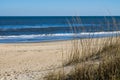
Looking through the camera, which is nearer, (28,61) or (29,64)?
(29,64)

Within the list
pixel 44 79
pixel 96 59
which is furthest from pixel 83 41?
pixel 44 79

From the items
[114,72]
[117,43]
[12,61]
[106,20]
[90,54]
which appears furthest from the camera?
[12,61]

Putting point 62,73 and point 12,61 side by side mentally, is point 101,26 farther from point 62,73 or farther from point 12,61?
point 12,61

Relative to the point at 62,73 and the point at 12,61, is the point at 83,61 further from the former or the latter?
the point at 12,61

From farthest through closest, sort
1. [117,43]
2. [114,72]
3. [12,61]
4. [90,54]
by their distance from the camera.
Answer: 1. [12,61]
2. [90,54]
3. [117,43]
4. [114,72]

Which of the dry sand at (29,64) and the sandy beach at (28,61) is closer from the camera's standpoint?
the dry sand at (29,64)

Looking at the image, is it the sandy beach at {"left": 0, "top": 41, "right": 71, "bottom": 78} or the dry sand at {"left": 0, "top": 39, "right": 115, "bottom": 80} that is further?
the sandy beach at {"left": 0, "top": 41, "right": 71, "bottom": 78}

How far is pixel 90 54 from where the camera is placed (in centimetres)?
840

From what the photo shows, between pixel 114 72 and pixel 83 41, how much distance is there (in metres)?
1.12

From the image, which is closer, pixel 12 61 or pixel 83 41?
pixel 83 41

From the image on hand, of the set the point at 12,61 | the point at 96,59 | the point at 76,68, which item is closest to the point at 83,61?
the point at 76,68

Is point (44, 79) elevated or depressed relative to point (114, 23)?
depressed

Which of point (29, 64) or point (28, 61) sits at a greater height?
point (29, 64)

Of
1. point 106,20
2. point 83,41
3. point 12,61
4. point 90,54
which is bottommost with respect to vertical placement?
point 12,61
